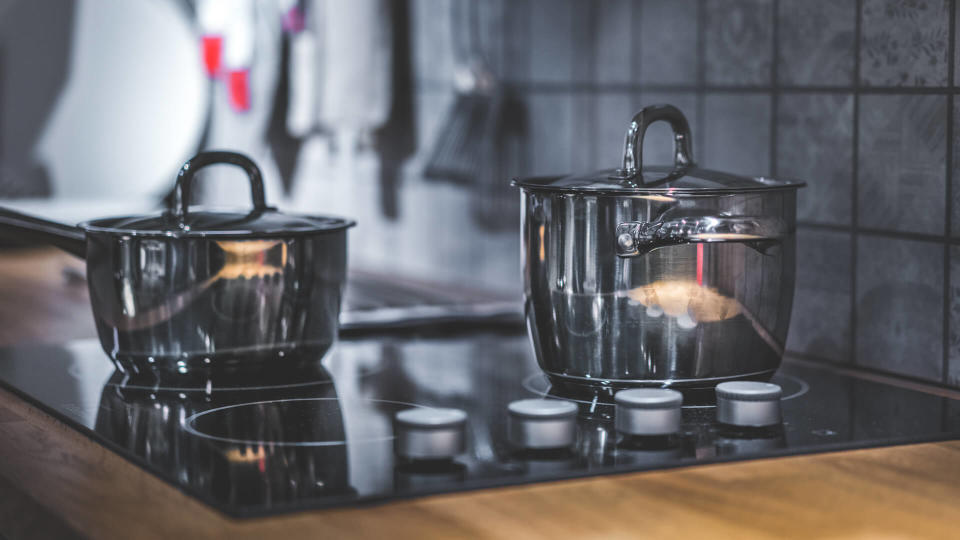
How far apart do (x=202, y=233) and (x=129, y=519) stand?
0.34 m

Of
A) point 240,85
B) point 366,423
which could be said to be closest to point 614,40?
point 366,423

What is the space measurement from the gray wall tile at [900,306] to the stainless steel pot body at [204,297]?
448 mm

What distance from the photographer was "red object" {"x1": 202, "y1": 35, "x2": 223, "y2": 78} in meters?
2.37

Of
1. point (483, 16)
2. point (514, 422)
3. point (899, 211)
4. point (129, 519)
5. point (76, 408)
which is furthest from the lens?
point (483, 16)

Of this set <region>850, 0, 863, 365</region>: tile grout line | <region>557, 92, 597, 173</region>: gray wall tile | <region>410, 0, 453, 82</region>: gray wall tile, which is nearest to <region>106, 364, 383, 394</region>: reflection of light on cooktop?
<region>850, 0, 863, 365</region>: tile grout line

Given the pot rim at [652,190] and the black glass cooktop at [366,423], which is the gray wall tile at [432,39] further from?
the pot rim at [652,190]

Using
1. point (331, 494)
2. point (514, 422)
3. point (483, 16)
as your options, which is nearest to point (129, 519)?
point (331, 494)

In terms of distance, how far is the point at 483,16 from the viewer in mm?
1734

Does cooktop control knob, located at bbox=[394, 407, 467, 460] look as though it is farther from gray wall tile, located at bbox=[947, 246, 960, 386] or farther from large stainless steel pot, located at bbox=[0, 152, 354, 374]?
gray wall tile, located at bbox=[947, 246, 960, 386]

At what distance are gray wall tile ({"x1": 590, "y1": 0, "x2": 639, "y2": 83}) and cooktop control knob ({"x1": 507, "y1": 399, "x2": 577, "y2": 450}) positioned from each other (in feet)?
2.44

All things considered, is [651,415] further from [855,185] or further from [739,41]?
[739,41]

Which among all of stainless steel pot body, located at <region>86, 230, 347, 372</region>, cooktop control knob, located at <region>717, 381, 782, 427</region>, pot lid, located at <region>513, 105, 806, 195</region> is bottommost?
cooktop control knob, located at <region>717, 381, 782, 427</region>

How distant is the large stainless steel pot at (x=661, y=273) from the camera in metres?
0.85

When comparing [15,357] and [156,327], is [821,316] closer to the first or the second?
[156,327]
